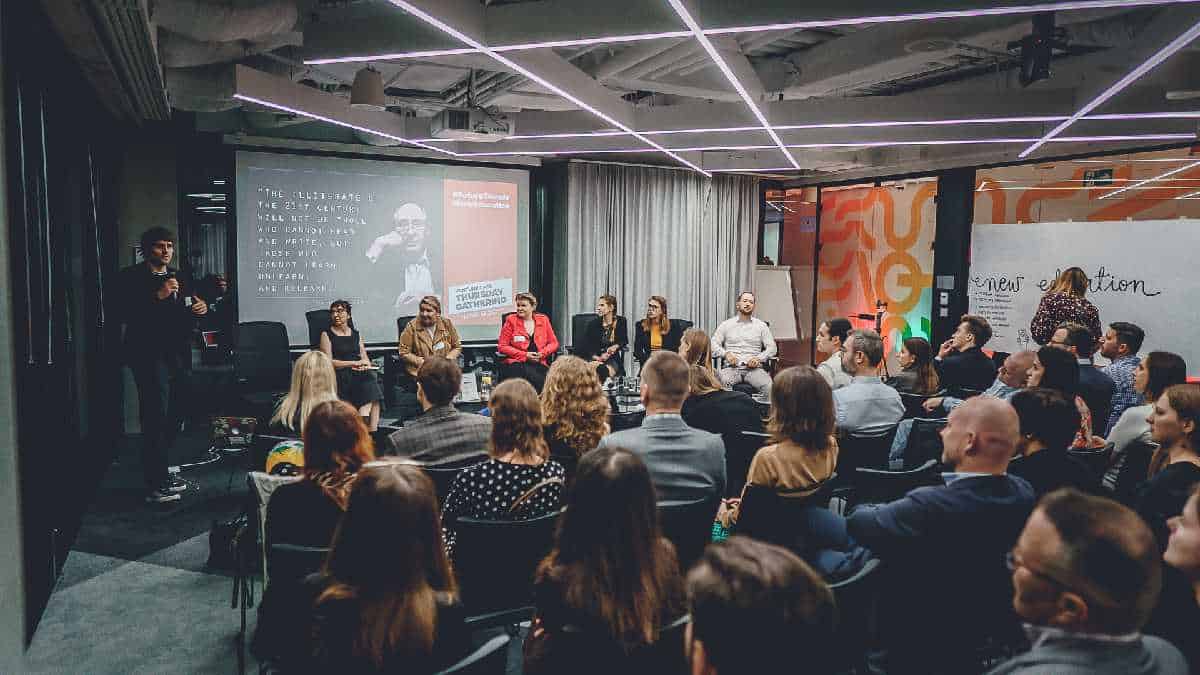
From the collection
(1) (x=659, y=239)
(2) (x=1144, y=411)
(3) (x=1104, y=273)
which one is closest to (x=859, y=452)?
(2) (x=1144, y=411)

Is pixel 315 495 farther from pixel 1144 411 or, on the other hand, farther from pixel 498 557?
pixel 1144 411

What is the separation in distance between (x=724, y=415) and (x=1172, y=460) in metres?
1.80

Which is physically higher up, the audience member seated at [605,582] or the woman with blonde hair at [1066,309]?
the woman with blonde hair at [1066,309]

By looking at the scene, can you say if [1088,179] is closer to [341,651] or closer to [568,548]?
[568,548]

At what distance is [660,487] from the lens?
2.74 meters

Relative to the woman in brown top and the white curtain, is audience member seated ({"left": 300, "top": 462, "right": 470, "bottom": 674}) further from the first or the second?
the white curtain

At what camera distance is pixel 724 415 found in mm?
3875

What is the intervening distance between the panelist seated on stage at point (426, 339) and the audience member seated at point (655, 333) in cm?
178

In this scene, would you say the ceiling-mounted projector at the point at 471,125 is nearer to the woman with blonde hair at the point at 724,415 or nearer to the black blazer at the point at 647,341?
the black blazer at the point at 647,341

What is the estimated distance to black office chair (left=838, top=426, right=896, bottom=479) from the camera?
368 cm

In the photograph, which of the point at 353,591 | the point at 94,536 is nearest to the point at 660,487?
the point at 353,591

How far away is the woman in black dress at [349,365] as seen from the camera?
21.1 feet

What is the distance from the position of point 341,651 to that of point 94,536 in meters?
3.76

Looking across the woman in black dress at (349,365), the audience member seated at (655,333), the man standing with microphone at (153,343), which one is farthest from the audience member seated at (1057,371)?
the man standing with microphone at (153,343)
